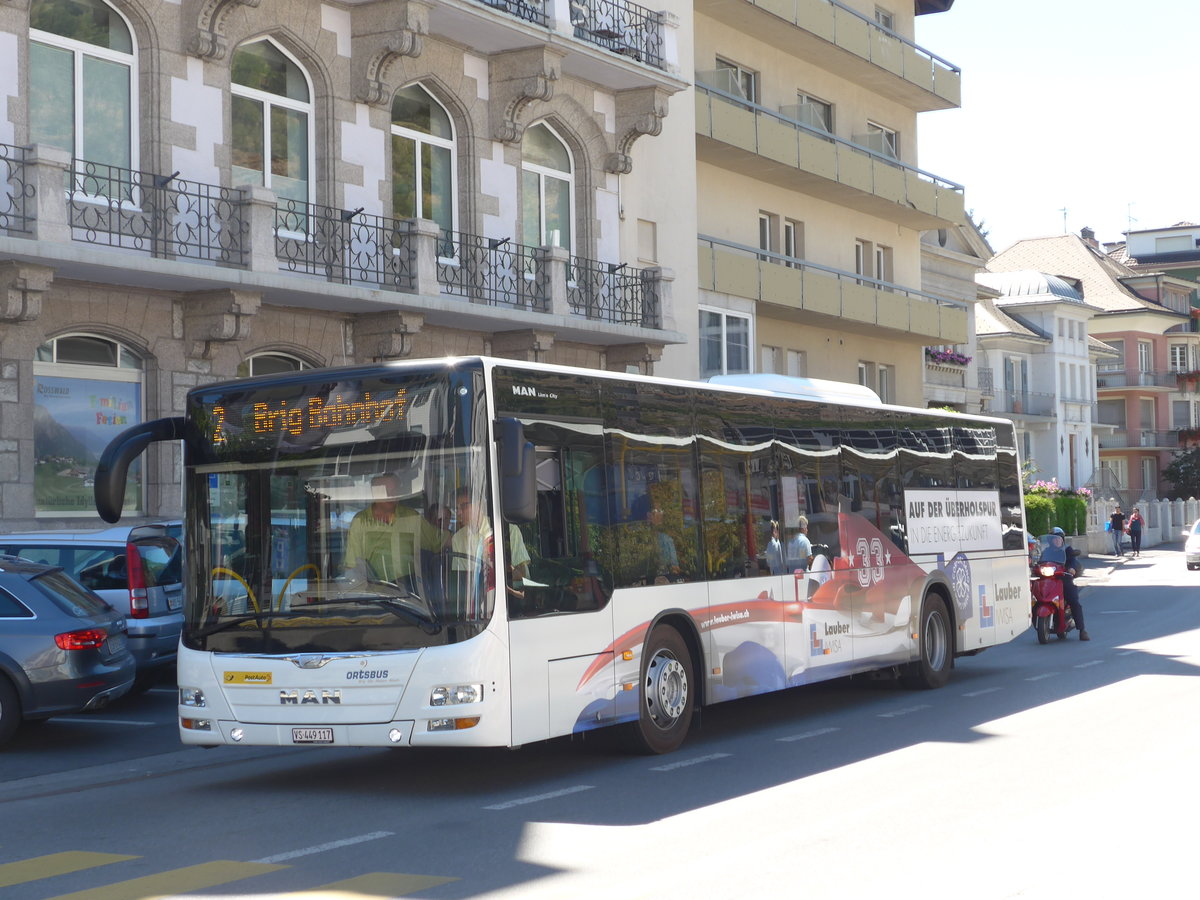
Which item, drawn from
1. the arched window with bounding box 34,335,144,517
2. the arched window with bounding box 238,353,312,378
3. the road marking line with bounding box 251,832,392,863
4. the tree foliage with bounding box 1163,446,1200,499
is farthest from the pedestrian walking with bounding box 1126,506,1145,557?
the road marking line with bounding box 251,832,392,863

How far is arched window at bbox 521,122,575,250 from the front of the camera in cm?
2680

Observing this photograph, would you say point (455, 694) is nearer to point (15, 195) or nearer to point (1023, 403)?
point (15, 195)

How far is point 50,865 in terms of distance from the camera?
8.53m

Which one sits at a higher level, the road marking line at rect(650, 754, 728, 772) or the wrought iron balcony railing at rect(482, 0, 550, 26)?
the wrought iron balcony railing at rect(482, 0, 550, 26)

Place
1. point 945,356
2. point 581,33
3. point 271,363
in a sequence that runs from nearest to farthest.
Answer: point 271,363
point 581,33
point 945,356

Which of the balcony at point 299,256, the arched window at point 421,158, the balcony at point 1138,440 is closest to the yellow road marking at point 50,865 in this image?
the balcony at point 299,256

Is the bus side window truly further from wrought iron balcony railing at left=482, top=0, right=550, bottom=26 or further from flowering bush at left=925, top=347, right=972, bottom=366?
flowering bush at left=925, top=347, right=972, bottom=366

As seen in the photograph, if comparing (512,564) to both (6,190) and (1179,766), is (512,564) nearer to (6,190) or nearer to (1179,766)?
(1179,766)

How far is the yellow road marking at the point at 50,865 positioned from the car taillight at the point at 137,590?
24.0 feet

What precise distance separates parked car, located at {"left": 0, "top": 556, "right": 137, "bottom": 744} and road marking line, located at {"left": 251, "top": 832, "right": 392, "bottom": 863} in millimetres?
5256

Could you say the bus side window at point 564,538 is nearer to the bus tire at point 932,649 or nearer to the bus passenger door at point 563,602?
the bus passenger door at point 563,602

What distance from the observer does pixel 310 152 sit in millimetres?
22672

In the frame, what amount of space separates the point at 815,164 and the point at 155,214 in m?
18.5

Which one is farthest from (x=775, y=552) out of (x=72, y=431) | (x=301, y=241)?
(x=301, y=241)
